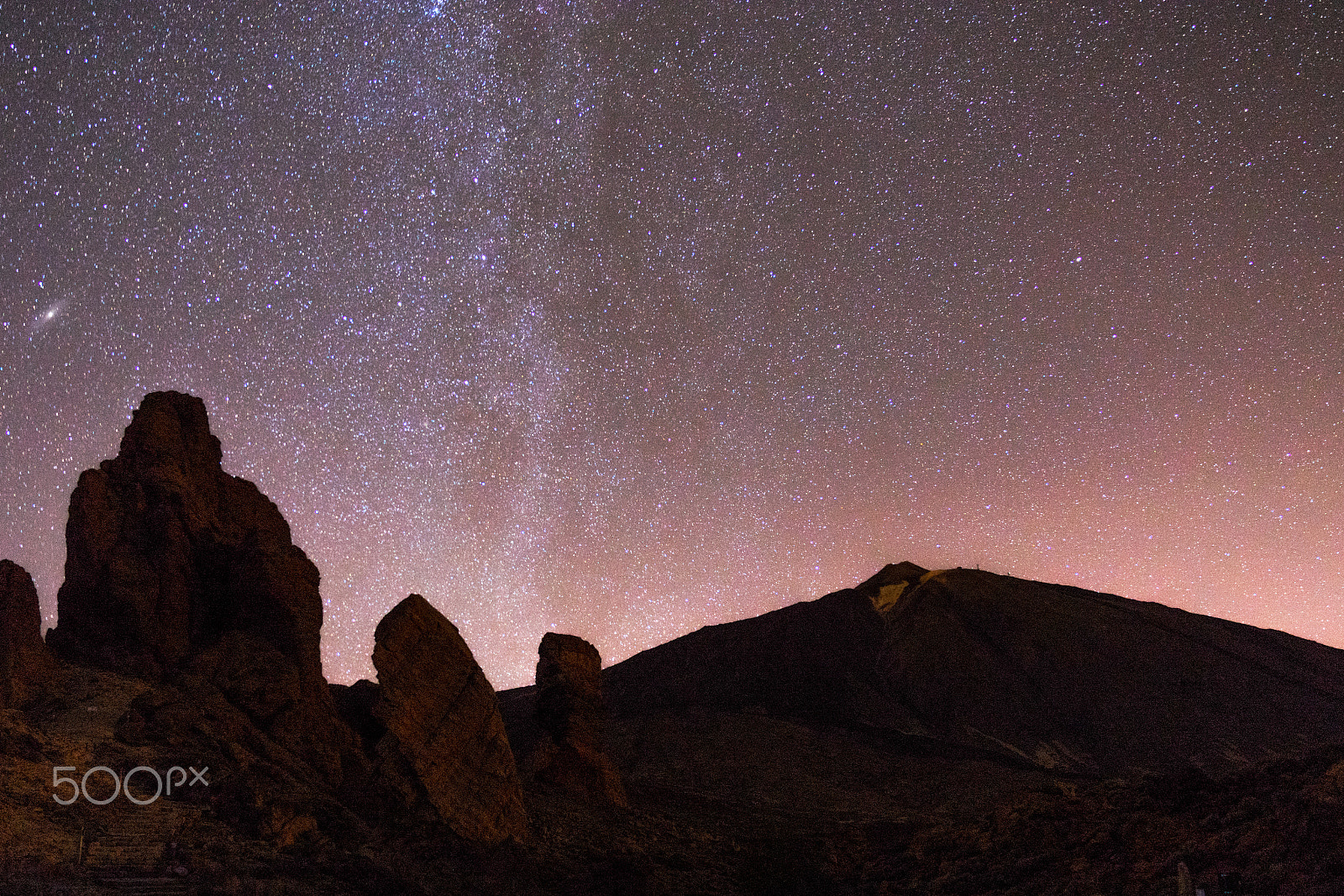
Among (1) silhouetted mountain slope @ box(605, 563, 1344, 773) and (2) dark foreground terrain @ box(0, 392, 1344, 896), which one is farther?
(1) silhouetted mountain slope @ box(605, 563, 1344, 773)

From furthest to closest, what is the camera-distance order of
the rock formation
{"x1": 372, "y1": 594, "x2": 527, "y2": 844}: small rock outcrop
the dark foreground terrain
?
the rock formation
{"x1": 372, "y1": 594, "x2": 527, "y2": 844}: small rock outcrop
the dark foreground terrain

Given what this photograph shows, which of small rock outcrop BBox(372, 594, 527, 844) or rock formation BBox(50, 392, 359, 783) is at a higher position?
rock formation BBox(50, 392, 359, 783)

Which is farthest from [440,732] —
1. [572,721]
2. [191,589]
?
[572,721]

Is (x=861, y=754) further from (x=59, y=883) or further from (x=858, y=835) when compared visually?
(x=59, y=883)

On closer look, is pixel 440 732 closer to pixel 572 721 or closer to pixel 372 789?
pixel 372 789

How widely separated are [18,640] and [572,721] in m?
21.2

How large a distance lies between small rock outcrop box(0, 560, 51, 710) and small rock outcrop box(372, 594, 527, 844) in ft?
29.9

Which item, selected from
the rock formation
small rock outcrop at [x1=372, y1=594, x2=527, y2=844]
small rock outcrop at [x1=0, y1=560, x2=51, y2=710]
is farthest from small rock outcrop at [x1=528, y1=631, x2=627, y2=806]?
small rock outcrop at [x1=0, y1=560, x2=51, y2=710]

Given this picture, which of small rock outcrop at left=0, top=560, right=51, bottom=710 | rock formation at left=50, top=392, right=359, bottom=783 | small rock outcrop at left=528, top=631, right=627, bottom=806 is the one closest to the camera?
small rock outcrop at left=0, top=560, right=51, bottom=710

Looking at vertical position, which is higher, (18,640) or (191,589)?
(191,589)

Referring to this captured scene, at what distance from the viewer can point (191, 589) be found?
30844 mm

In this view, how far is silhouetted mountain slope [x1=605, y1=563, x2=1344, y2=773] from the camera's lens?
2808 inches

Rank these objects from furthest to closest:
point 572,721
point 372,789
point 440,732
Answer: point 572,721 < point 440,732 < point 372,789

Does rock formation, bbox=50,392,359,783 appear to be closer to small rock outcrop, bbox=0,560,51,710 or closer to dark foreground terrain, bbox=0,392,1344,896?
dark foreground terrain, bbox=0,392,1344,896
